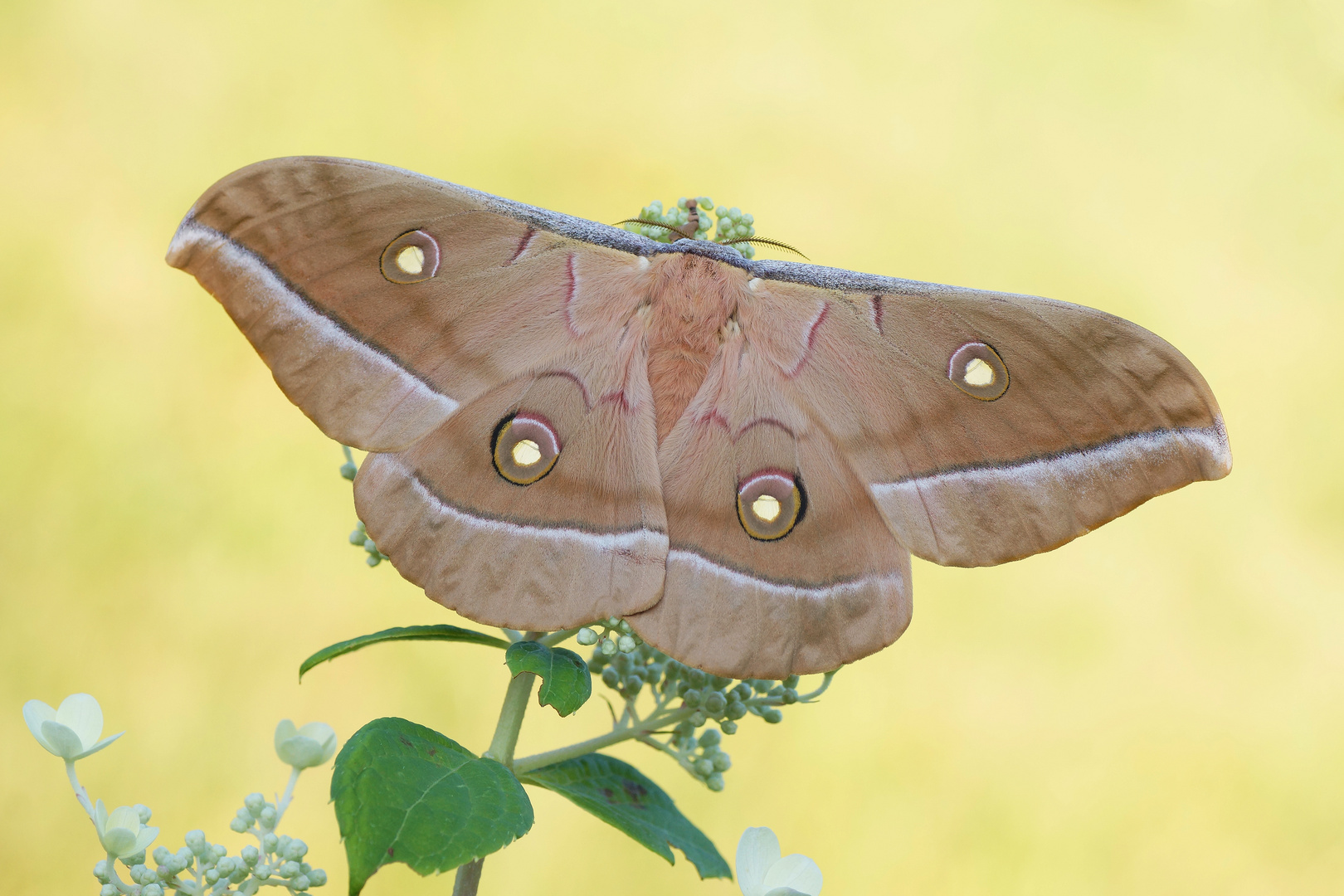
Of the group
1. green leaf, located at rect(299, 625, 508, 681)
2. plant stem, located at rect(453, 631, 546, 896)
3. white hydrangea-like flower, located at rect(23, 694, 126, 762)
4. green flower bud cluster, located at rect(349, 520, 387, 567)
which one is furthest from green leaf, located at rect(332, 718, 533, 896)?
white hydrangea-like flower, located at rect(23, 694, 126, 762)

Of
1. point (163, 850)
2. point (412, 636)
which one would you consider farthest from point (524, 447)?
point (163, 850)

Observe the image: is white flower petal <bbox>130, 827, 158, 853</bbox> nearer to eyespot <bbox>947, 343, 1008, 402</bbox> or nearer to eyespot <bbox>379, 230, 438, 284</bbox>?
eyespot <bbox>379, 230, 438, 284</bbox>

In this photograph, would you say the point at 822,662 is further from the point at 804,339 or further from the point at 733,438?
the point at 804,339

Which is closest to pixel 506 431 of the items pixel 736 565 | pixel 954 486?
pixel 736 565

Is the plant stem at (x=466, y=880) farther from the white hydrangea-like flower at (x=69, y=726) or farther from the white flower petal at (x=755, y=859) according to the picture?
the white hydrangea-like flower at (x=69, y=726)

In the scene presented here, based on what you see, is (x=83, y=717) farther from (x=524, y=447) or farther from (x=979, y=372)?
(x=979, y=372)

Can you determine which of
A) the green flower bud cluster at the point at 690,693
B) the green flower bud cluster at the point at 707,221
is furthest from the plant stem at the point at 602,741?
the green flower bud cluster at the point at 707,221
